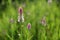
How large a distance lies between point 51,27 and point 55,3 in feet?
3.74

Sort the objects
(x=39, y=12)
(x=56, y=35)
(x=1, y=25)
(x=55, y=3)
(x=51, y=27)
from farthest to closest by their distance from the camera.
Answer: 1. (x=55, y=3)
2. (x=39, y=12)
3. (x=1, y=25)
4. (x=51, y=27)
5. (x=56, y=35)

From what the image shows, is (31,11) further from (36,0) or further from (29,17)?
(36,0)

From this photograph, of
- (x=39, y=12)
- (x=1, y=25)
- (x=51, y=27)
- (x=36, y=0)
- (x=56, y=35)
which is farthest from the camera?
(x=36, y=0)

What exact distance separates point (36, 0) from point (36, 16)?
92 cm

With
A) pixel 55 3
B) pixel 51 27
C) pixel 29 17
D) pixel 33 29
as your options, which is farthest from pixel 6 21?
pixel 55 3

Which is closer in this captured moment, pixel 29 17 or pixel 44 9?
pixel 29 17

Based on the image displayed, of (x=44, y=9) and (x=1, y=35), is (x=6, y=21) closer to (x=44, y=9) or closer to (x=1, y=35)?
(x=1, y=35)

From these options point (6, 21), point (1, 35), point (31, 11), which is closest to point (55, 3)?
point (31, 11)

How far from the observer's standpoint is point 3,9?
4164mm

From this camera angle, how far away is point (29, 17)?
3197 millimetres

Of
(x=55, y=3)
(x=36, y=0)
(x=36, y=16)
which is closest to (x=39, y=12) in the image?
(x=36, y=16)

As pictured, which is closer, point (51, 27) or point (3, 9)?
point (51, 27)

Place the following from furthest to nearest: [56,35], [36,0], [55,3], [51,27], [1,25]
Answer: [36,0], [55,3], [1,25], [51,27], [56,35]

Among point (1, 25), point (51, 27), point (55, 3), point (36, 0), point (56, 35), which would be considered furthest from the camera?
point (36, 0)
